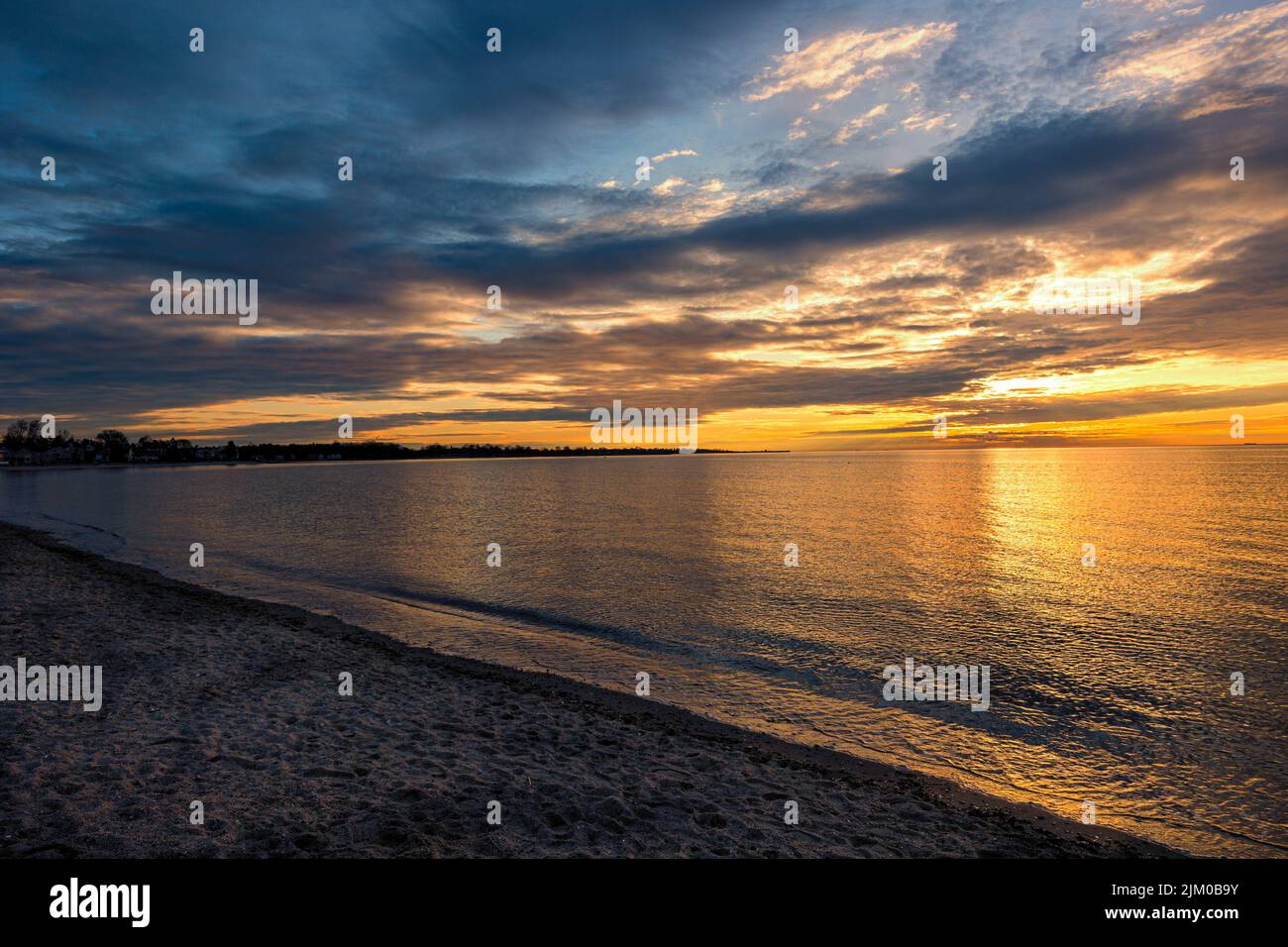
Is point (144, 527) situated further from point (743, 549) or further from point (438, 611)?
point (743, 549)

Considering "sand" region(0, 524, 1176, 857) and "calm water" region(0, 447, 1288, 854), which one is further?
"calm water" region(0, 447, 1288, 854)

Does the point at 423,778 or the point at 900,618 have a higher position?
the point at 423,778

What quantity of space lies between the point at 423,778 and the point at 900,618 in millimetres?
20776

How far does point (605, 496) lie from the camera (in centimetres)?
9488

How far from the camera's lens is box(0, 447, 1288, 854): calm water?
43.4ft

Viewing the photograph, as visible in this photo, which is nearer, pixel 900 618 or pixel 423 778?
pixel 423 778

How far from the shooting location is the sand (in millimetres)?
7844

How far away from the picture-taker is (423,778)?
972 cm

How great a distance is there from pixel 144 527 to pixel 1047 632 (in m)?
65.1

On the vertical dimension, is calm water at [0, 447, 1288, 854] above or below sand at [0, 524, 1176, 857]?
below

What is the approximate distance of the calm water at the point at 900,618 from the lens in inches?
521

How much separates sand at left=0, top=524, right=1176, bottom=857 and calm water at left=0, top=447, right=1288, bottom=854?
238cm
